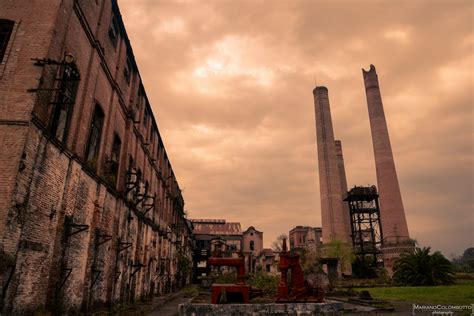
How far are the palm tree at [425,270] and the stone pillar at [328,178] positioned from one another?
1456 centimetres

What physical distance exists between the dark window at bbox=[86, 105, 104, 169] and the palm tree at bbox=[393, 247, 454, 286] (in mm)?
26421

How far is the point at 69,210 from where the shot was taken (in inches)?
339

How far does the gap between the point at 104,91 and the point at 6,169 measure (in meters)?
6.30

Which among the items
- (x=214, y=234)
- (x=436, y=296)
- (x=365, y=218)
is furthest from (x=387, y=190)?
(x=214, y=234)

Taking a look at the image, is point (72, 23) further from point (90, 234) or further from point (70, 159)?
point (90, 234)

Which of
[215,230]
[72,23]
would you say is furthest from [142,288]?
[215,230]

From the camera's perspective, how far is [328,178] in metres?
44.0

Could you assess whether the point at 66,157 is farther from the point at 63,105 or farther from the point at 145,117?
the point at 145,117

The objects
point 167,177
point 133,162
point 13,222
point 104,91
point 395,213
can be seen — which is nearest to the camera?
point 13,222

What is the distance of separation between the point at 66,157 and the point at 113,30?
732cm

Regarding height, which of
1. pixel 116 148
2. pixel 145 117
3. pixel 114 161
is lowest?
pixel 114 161

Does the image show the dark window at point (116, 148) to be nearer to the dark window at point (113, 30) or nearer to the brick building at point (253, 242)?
the dark window at point (113, 30)

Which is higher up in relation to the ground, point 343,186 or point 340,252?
point 343,186

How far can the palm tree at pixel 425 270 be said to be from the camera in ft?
80.1
